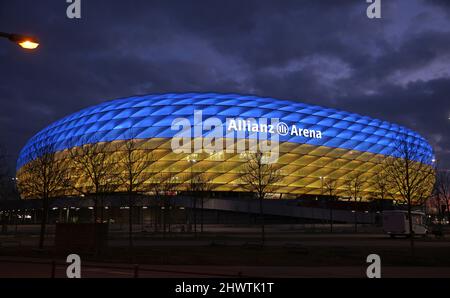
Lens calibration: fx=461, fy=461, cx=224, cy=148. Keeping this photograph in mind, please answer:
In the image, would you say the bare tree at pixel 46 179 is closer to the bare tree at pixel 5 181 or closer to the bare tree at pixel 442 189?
the bare tree at pixel 5 181

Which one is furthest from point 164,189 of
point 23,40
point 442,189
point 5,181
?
point 23,40

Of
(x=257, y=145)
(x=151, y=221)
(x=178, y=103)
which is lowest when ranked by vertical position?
(x=151, y=221)

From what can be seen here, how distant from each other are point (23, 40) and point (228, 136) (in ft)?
215

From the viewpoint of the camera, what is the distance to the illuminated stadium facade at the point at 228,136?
73.2m

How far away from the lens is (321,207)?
7838 centimetres

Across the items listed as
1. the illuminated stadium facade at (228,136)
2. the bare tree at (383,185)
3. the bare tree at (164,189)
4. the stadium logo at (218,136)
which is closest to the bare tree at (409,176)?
the bare tree at (383,185)

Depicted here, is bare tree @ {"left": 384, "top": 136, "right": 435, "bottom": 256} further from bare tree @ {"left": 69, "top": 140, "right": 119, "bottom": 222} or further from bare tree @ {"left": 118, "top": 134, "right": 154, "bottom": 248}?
bare tree @ {"left": 69, "top": 140, "right": 119, "bottom": 222}

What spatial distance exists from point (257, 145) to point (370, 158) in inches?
1043

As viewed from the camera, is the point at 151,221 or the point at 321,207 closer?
the point at 151,221

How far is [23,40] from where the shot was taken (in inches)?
324
